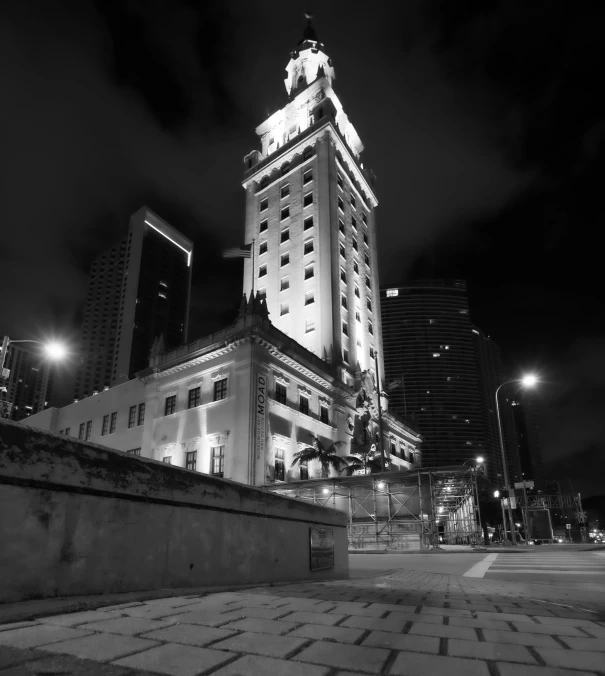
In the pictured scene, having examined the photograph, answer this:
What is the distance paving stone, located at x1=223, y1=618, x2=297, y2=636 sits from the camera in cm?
321

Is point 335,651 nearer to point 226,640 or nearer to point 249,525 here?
point 226,640

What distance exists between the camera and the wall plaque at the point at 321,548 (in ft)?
26.1

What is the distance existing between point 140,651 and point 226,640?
1.75 feet

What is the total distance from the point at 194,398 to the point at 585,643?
109 feet

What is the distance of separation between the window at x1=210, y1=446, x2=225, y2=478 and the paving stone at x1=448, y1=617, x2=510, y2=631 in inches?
1122

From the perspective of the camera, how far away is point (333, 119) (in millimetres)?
55469

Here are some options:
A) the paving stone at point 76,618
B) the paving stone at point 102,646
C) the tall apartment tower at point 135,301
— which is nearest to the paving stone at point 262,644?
the paving stone at point 102,646

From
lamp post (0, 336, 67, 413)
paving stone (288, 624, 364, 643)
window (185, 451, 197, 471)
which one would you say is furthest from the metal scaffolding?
paving stone (288, 624, 364, 643)

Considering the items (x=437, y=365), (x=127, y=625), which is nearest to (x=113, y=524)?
(x=127, y=625)

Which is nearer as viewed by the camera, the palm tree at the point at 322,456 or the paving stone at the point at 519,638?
the paving stone at the point at 519,638

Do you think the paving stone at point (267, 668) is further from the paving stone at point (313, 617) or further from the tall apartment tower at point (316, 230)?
the tall apartment tower at point (316, 230)

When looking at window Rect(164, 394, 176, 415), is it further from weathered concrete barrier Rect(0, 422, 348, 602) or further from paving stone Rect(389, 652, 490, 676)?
paving stone Rect(389, 652, 490, 676)

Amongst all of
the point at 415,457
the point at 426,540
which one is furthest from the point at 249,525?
the point at 415,457

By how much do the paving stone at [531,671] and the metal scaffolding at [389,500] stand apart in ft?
83.8
